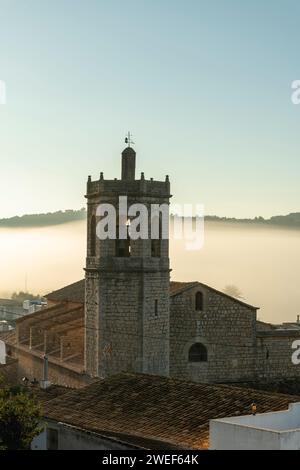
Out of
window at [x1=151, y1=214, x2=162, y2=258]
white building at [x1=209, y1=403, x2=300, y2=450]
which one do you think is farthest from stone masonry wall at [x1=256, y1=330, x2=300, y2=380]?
white building at [x1=209, y1=403, x2=300, y2=450]

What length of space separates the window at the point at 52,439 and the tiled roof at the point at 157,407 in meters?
0.40

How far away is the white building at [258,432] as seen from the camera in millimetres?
16531

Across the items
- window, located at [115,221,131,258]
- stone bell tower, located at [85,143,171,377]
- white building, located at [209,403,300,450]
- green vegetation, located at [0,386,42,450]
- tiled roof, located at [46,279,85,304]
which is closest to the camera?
white building, located at [209,403,300,450]

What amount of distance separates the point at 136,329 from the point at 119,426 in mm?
9971

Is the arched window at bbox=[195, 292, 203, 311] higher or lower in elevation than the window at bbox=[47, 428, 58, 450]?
higher

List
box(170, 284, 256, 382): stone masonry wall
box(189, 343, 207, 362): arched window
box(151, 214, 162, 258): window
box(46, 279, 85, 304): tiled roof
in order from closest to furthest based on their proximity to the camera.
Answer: box(151, 214, 162, 258): window < box(170, 284, 256, 382): stone masonry wall < box(189, 343, 207, 362): arched window < box(46, 279, 85, 304): tiled roof

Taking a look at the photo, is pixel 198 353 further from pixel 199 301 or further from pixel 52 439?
pixel 52 439

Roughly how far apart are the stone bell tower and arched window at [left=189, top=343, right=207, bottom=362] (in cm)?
182

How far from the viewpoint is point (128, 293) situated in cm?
3120

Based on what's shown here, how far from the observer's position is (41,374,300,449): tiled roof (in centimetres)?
2033

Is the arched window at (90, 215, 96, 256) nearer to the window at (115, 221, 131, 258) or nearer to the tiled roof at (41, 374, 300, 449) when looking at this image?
the window at (115, 221, 131, 258)

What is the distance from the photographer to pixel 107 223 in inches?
1251

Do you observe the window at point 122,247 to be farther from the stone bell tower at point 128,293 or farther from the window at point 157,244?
the window at point 157,244
